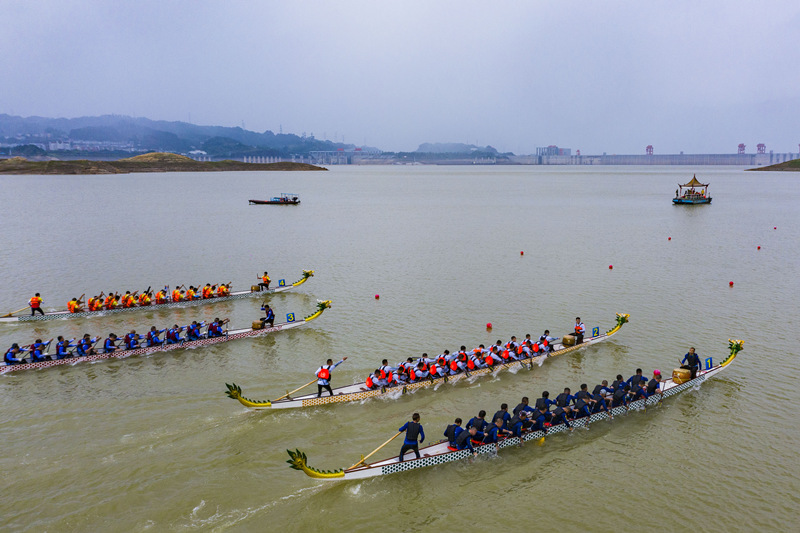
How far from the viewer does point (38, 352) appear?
63.3 feet

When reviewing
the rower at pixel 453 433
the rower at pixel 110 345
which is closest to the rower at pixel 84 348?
the rower at pixel 110 345

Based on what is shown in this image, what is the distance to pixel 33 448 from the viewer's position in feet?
46.4

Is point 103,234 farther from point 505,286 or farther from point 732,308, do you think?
point 732,308

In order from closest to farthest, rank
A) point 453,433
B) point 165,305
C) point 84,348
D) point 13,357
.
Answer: point 453,433 < point 13,357 < point 84,348 < point 165,305

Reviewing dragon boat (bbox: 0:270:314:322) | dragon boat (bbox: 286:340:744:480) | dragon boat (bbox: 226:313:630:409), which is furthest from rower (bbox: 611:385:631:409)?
dragon boat (bbox: 0:270:314:322)

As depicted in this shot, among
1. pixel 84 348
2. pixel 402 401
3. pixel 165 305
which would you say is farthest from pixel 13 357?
pixel 402 401

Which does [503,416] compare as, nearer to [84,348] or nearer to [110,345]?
[110,345]

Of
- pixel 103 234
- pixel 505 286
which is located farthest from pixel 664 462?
pixel 103 234

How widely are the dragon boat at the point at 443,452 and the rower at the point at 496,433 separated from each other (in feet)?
0.42

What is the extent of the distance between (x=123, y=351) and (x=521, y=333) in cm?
1787

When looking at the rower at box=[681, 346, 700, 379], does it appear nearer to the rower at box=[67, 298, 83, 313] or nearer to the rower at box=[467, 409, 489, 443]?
the rower at box=[467, 409, 489, 443]

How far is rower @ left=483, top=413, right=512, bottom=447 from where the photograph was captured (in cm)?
1387

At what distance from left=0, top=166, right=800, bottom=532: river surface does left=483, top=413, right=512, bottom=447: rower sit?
1.91 feet

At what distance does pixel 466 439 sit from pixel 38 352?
17198 mm
